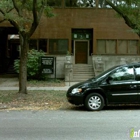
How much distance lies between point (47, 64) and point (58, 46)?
2935mm

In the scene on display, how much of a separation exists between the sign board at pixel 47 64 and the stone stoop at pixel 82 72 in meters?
2.03

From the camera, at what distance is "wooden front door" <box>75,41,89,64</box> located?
991 inches

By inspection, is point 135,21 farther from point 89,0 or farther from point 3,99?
point 89,0

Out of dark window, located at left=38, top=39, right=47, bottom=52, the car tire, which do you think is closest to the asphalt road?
the car tire

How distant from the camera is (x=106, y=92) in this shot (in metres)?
9.73

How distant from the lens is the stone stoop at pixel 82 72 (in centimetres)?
2201

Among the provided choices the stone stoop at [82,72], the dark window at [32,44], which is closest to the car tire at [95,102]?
the stone stoop at [82,72]

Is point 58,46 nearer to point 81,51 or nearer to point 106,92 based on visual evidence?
point 81,51

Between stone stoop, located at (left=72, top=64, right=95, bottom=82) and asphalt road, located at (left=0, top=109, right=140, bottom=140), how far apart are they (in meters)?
12.2

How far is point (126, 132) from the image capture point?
6379mm

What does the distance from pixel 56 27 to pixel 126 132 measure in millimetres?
18283

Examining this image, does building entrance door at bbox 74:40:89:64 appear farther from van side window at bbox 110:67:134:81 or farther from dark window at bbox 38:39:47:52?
van side window at bbox 110:67:134:81

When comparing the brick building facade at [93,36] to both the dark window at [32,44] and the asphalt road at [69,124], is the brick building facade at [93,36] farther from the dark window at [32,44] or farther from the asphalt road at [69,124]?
A: the asphalt road at [69,124]

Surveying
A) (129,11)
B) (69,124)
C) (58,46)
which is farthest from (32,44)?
(69,124)
